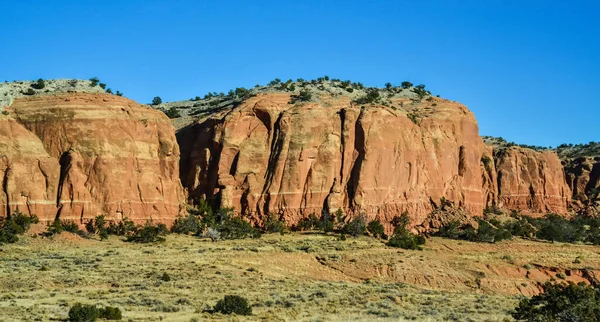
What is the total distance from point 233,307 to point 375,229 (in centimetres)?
3352

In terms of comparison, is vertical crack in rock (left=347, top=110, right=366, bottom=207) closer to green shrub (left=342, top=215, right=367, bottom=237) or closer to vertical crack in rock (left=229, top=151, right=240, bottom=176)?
green shrub (left=342, top=215, right=367, bottom=237)

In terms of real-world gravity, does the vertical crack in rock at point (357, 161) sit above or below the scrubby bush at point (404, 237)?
above

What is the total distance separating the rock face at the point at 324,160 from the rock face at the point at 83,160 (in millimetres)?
5959

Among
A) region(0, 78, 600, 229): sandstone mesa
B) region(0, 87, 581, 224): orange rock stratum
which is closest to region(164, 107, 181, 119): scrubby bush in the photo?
region(0, 78, 600, 229): sandstone mesa

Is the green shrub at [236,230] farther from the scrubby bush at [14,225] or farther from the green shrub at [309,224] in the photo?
the scrubby bush at [14,225]

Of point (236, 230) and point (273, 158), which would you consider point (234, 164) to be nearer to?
point (273, 158)

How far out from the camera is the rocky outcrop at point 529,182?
328 feet

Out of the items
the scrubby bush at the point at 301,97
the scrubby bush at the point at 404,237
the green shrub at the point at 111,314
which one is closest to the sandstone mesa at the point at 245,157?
the scrubby bush at the point at 301,97

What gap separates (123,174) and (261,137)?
13787mm

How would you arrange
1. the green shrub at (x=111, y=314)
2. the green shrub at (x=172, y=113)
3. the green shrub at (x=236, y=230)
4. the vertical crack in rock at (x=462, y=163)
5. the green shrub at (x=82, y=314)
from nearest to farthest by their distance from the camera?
the green shrub at (x=82, y=314), the green shrub at (x=111, y=314), the green shrub at (x=236, y=230), the vertical crack in rock at (x=462, y=163), the green shrub at (x=172, y=113)

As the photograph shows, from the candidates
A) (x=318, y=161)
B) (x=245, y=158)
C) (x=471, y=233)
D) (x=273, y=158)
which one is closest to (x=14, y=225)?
(x=245, y=158)

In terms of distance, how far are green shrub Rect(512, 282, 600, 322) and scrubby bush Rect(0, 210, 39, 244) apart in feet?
118

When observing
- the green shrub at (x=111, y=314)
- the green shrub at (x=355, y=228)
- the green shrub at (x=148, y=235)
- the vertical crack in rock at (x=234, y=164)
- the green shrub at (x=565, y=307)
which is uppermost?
the vertical crack in rock at (x=234, y=164)

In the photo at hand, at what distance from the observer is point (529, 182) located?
101 m
